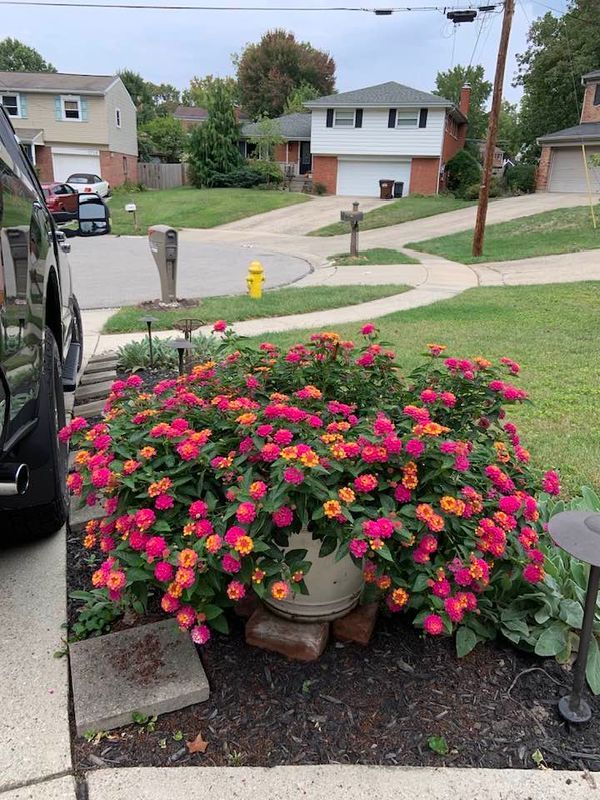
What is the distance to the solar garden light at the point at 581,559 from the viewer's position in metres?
1.79

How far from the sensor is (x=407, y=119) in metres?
32.1

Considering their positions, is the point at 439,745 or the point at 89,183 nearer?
the point at 439,745

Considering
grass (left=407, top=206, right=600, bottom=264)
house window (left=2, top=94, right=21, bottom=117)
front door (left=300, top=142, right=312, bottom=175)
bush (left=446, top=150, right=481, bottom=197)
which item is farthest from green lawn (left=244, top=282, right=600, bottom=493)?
house window (left=2, top=94, right=21, bottom=117)

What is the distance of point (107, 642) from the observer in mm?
2223

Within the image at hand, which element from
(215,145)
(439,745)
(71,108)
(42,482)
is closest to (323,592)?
(439,745)

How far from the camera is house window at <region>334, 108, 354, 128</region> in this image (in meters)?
32.9

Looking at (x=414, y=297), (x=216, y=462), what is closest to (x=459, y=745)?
(x=216, y=462)

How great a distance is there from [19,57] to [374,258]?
2618 inches

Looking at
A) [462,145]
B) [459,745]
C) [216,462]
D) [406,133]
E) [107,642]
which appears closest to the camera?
[459,745]

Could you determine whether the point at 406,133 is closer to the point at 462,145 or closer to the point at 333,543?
the point at 462,145

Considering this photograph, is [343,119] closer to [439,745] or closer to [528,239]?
[528,239]

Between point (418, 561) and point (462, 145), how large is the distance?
41.8 metres

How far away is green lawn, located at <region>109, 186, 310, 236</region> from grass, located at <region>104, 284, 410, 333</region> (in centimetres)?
1277

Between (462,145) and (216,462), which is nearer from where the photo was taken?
(216,462)
